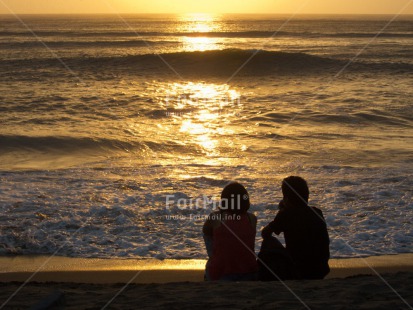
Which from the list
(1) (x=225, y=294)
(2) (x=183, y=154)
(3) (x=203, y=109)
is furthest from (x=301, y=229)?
(3) (x=203, y=109)

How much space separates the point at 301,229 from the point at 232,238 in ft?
1.93

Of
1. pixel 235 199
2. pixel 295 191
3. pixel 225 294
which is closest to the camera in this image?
pixel 225 294

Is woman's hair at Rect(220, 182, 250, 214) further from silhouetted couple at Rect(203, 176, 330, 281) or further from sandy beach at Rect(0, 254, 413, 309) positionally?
sandy beach at Rect(0, 254, 413, 309)

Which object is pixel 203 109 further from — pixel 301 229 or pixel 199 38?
pixel 199 38

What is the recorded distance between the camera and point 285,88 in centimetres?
2205

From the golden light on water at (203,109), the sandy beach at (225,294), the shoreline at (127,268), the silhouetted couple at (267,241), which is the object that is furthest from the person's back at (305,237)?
the golden light on water at (203,109)

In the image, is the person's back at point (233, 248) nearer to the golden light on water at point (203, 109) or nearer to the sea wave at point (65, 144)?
the golden light on water at point (203, 109)

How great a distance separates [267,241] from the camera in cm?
464

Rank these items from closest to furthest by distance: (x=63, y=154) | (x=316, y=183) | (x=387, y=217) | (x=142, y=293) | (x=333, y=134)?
(x=142, y=293) → (x=387, y=217) → (x=316, y=183) → (x=63, y=154) → (x=333, y=134)

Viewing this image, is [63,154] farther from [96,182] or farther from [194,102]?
[194,102]

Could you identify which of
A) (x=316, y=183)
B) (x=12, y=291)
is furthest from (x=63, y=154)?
(x=12, y=291)

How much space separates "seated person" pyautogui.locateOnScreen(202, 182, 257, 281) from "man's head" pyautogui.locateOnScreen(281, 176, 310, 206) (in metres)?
0.36

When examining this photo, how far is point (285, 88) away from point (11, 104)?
33.1 feet

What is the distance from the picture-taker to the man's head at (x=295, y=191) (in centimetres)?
471
